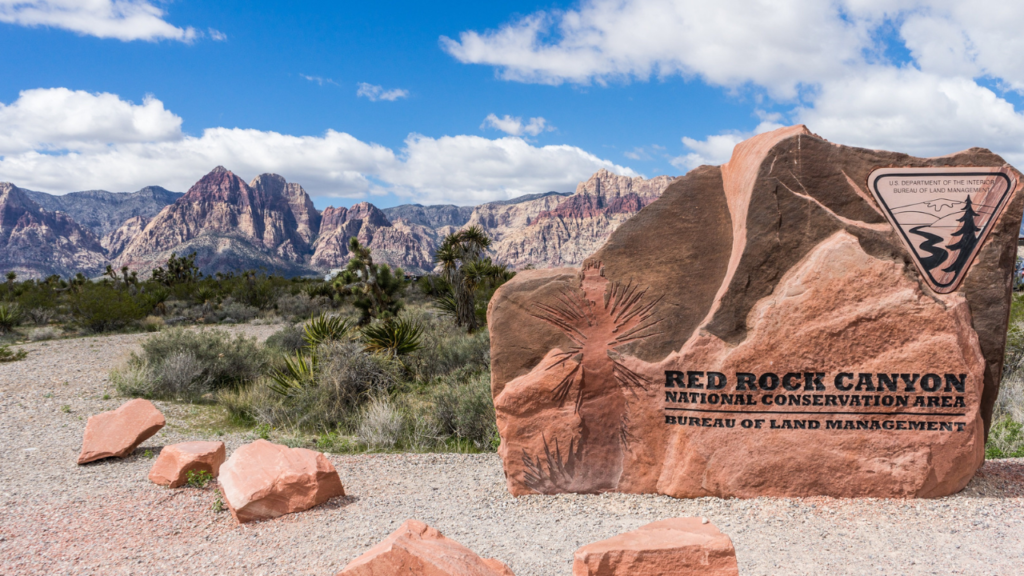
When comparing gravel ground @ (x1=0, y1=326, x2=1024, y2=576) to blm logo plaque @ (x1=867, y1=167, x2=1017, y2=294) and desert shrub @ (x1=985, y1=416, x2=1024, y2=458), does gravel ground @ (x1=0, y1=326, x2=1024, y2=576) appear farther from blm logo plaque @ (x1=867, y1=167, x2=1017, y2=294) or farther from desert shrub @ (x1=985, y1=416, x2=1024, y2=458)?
blm logo plaque @ (x1=867, y1=167, x2=1017, y2=294)

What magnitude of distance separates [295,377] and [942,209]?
32.4 ft

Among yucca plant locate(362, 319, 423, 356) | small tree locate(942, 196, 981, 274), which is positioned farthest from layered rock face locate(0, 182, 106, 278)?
small tree locate(942, 196, 981, 274)

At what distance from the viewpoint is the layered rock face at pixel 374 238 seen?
149875mm

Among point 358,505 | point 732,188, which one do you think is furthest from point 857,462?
point 358,505

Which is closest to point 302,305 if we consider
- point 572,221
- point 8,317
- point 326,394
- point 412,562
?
point 8,317

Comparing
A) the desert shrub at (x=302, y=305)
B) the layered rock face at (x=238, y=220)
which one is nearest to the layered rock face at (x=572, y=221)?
the layered rock face at (x=238, y=220)

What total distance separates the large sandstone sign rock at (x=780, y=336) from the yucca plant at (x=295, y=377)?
5981mm

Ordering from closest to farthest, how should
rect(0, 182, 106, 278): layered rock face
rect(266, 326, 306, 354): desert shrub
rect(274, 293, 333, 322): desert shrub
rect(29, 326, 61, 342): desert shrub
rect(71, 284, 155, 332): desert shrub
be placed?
rect(266, 326, 306, 354): desert shrub < rect(29, 326, 61, 342): desert shrub < rect(71, 284, 155, 332): desert shrub < rect(274, 293, 333, 322): desert shrub < rect(0, 182, 106, 278): layered rock face

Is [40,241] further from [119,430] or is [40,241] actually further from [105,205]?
[119,430]

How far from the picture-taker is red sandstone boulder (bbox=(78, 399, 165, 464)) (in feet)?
21.3

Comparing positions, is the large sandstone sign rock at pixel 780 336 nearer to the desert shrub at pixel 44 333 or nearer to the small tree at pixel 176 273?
the desert shrub at pixel 44 333

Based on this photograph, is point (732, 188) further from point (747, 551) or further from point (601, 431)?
point (747, 551)

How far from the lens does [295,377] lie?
418 inches

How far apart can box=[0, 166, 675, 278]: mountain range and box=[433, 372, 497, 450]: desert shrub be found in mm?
119635
